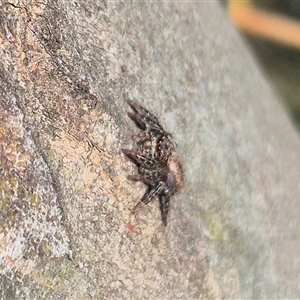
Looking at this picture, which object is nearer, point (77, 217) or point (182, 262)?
point (77, 217)

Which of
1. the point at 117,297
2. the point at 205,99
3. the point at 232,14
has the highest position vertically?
the point at 205,99

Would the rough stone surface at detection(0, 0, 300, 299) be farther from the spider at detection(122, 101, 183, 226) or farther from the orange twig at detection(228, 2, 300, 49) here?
the orange twig at detection(228, 2, 300, 49)

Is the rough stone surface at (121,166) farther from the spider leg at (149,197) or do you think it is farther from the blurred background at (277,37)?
the blurred background at (277,37)

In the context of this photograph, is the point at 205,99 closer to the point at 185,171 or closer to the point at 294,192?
the point at 185,171

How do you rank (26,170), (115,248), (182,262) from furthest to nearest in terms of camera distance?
(182,262)
(115,248)
(26,170)

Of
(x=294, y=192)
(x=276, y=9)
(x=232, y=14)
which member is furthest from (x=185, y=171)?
(x=276, y=9)

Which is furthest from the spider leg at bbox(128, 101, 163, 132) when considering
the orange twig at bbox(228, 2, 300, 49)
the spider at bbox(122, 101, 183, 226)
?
the orange twig at bbox(228, 2, 300, 49)
